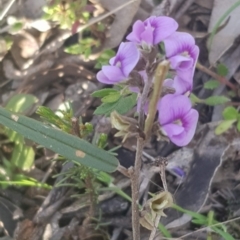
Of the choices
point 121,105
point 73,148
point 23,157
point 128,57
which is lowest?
point 23,157

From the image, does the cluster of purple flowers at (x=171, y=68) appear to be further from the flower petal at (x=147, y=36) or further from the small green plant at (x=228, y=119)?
the small green plant at (x=228, y=119)

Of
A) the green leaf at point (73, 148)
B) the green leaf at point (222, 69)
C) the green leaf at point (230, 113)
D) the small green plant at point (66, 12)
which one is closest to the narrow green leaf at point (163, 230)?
the green leaf at point (230, 113)

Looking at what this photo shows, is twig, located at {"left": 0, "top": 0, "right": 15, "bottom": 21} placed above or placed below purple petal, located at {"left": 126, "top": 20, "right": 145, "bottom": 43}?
below

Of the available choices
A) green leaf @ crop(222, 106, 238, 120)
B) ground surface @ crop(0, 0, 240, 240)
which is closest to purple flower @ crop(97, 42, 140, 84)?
ground surface @ crop(0, 0, 240, 240)

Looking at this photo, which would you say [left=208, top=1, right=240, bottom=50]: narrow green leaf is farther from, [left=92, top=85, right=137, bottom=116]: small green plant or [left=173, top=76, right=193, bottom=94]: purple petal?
[left=173, top=76, right=193, bottom=94]: purple petal

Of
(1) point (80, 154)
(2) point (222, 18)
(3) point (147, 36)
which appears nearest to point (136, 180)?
(1) point (80, 154)

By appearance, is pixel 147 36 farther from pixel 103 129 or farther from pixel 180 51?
pixel 103 129

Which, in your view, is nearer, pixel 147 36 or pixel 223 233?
pixel 147 36
